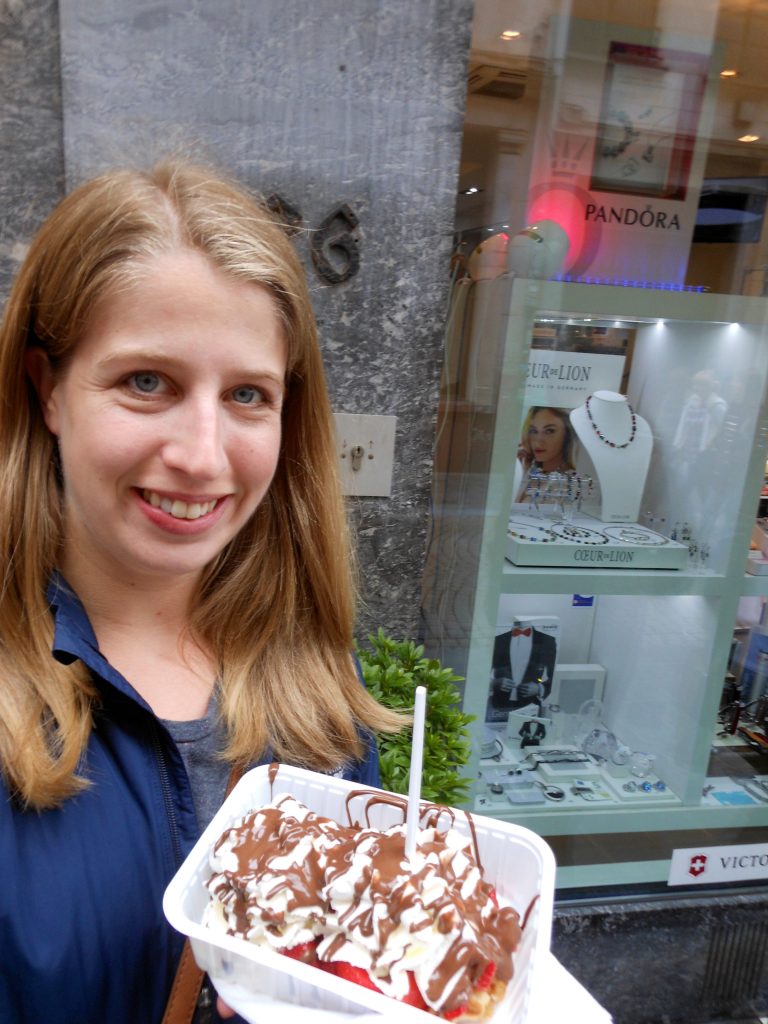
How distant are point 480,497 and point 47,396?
178 centimetres

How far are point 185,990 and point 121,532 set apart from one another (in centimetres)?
66

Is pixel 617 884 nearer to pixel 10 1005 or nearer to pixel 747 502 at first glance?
pixel 747 502

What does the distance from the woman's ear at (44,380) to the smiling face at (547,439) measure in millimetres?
1856

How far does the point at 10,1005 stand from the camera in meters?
1.03

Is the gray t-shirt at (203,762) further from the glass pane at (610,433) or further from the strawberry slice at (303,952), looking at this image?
the glass pane at (610,433)

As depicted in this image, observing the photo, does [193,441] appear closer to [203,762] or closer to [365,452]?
[203,762]

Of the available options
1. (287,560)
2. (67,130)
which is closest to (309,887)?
(287,560)

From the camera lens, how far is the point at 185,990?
1.07 metres

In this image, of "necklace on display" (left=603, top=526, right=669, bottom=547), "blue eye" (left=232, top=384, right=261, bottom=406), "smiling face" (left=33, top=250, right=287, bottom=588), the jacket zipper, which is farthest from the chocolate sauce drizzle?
"necklace on display" (left=603, top=526, right=669, bottom=547)

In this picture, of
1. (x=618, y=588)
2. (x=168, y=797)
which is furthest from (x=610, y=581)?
(x=168, y=797)

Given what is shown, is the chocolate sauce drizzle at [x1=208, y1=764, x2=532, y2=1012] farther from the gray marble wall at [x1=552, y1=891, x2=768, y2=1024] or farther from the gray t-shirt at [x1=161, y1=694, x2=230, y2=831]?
the gray marble wall at [x1=552, y1=891, x2=768, y2=1024]

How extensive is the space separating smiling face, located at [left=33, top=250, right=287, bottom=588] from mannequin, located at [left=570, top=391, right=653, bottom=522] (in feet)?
6.24

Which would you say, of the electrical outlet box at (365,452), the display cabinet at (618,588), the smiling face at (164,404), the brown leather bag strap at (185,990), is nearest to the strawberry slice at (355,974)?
the brown leather bag strap at (185,990)

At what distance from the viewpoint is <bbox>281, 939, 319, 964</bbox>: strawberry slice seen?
A: 0.90m
